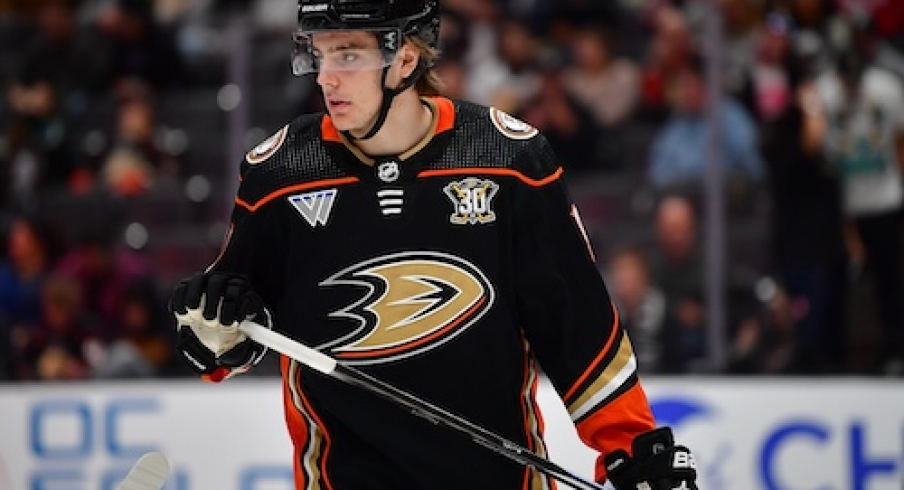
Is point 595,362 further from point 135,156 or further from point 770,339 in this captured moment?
point 135,156

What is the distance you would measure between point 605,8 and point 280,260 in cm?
502

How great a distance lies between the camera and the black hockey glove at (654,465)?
3180 mm

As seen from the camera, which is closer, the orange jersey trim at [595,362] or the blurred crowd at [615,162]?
the orange jersey trim at [595,362]

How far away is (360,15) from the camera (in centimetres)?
322

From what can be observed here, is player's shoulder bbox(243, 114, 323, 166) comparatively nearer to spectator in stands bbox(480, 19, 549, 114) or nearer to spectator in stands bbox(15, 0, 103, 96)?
spectator in stands bbox(480, 19, 549, 114)

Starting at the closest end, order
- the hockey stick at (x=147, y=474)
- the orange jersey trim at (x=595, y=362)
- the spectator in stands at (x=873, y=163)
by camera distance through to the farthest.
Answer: the hockey stick at (x=147, y=474) → the orange jersey trim at (x=595, y=362) → the spectator in stands at (x=873, y=163)

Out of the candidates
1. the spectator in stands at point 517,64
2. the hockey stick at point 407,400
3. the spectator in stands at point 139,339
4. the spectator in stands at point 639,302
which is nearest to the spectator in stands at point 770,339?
the spectator in stands at point 639,302

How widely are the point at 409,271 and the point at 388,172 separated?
172 millimetres

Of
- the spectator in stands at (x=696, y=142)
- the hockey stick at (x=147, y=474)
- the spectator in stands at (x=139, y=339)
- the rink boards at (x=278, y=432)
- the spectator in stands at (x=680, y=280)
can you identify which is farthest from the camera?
the spectator in stands at (x=139, y=339)

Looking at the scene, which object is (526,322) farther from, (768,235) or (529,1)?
(529,1)

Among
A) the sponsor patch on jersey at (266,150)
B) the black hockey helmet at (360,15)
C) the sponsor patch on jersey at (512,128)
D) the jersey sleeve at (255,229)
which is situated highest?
the black hockey helmet at (360,15)

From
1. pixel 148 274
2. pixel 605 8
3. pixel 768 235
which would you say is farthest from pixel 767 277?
pixel 148 274

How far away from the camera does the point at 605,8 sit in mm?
8172

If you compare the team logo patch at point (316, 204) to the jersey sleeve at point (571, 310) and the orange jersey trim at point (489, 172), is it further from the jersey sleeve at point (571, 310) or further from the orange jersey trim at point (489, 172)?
the jersey sleeve at point (571, 310)
